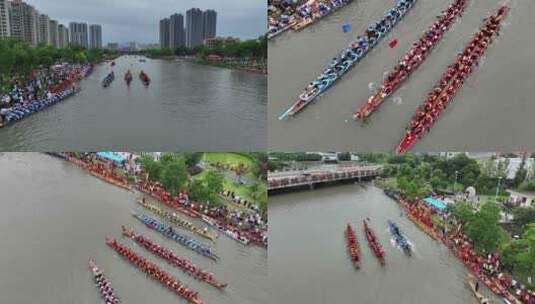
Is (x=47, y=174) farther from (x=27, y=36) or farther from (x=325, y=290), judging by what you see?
(x=325, y=290)

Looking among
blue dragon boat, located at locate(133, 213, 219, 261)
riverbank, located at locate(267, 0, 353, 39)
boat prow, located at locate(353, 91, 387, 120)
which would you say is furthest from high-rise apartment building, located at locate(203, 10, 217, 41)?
boat prow, located at locate(353, 91, 387, 120)

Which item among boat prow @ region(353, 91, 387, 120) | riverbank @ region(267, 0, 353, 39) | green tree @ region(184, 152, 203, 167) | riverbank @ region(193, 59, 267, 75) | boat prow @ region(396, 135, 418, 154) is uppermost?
riverbank @ region(267, 0, 353, 39)

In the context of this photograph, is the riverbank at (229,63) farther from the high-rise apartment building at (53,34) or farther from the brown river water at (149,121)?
the high-rise apartment building at (53,34)

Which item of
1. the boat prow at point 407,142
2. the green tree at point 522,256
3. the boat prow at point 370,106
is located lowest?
the green tree at point 522,256

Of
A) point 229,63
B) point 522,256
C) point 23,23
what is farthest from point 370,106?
point 23,23

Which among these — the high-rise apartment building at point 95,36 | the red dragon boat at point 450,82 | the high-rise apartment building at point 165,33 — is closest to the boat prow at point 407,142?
the red dragon boat at point 450,82

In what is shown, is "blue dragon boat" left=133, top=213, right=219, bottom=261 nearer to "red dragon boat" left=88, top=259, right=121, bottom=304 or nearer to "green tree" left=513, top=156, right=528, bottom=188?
"red dragon boat" left=88, top=259, right=121, bottom=304
